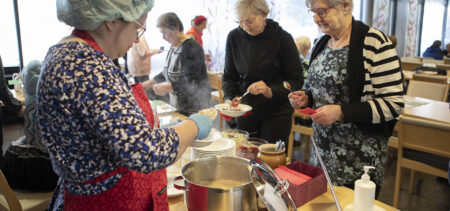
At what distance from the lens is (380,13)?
28.3 feet

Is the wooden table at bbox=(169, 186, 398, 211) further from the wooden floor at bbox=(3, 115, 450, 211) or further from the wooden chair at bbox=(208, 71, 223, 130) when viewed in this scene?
the wooden chair at bbox=(208, 71, 223, 130)

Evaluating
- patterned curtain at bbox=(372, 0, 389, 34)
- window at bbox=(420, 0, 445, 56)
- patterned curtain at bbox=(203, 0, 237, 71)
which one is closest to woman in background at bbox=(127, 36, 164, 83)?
patterned curtain at bbox=(203, 0, 237, 71)

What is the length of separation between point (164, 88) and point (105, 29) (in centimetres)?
190

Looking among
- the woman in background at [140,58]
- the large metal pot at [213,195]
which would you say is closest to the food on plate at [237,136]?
the large metal pot at [213,195]

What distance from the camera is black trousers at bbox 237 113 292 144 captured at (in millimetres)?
2160

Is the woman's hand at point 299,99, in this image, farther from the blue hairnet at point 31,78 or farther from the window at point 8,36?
the window at point 8,36

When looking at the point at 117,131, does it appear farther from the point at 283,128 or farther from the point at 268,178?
the point at 283,128

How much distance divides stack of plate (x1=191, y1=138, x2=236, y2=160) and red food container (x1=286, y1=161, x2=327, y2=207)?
Result: 0.25 meters

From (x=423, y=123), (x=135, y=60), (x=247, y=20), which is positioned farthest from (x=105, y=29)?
(x=135, y=60)

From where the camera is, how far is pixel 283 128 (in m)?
2.18

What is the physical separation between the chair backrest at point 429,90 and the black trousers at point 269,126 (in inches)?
89.8

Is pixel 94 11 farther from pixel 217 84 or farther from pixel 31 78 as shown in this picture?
pixel 217 84

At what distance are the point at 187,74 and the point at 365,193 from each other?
196cm

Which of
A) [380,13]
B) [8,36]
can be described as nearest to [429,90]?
[380,13]
